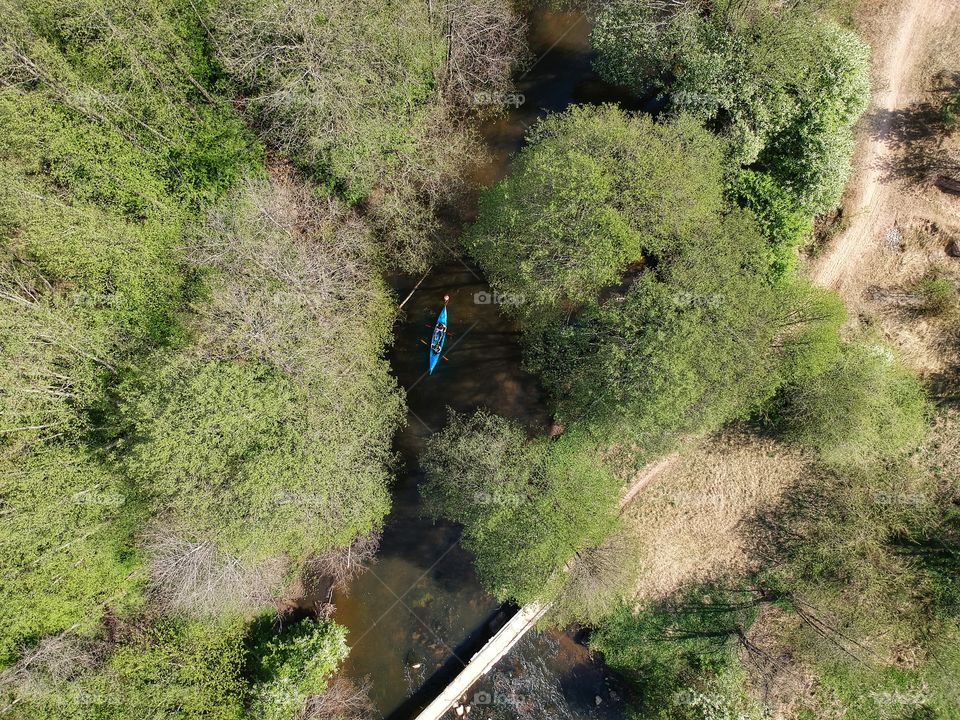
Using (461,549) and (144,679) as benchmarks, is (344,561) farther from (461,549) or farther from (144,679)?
(144,679)

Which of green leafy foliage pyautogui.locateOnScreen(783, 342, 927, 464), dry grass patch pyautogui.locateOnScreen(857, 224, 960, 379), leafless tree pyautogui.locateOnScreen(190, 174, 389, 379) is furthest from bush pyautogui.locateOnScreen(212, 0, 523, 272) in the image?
dry grass patch pyautogui.locateOnScreen(857, 224, 960, 379)

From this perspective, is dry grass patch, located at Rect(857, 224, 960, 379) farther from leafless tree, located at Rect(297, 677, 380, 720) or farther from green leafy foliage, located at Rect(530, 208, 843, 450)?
leafless tree, located at Rect(297, 677, 380, 720)

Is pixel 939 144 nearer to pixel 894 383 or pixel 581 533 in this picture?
pixel 894 383

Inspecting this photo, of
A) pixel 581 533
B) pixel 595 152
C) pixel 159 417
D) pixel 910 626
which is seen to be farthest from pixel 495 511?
pixel 910 626

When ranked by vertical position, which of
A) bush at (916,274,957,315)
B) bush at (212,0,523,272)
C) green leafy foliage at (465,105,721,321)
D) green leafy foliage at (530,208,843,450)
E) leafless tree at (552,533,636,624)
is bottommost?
leafless tree at (552,533,636,624)

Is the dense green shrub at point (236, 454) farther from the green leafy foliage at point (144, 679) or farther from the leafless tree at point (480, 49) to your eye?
the leafless tree at point (480, 49)
